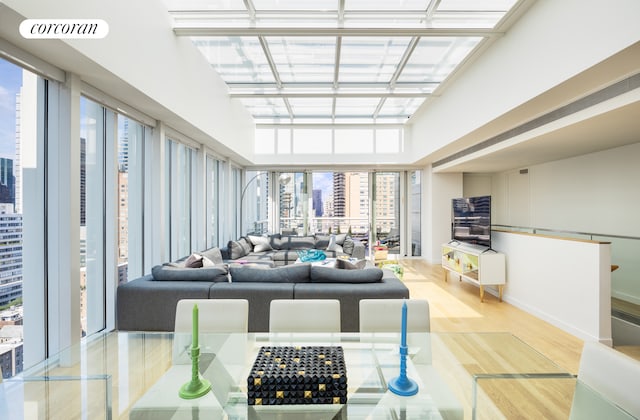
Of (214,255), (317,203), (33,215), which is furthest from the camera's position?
(317,203)

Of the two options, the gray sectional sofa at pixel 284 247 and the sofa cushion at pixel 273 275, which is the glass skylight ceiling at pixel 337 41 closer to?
the sofa cushion at pixel 273 275

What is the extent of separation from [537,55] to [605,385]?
2.83 m

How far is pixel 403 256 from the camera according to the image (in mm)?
8539

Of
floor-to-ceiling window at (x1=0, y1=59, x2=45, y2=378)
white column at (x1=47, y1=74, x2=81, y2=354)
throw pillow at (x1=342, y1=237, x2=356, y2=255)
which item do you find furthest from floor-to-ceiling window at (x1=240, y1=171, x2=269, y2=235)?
floor-to-ceiling window at (x1=0, y1=59, x2=45, y2=378)

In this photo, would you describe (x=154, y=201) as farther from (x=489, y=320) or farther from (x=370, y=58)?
(x=489, y=320)

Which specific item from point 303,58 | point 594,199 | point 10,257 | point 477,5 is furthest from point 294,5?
point 594,199

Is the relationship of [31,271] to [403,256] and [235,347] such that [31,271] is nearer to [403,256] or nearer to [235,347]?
[235,347]

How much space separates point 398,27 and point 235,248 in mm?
4648

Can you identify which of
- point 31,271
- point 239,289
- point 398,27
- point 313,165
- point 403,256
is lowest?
point 403,256

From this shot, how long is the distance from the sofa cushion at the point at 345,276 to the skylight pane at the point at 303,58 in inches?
108

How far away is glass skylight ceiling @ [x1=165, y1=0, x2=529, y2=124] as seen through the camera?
316 cm

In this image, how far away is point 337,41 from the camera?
3.67 m

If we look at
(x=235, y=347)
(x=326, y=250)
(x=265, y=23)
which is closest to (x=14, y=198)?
(x=235, y=347)

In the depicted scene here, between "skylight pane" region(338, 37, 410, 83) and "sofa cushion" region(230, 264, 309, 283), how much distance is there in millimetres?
2789
